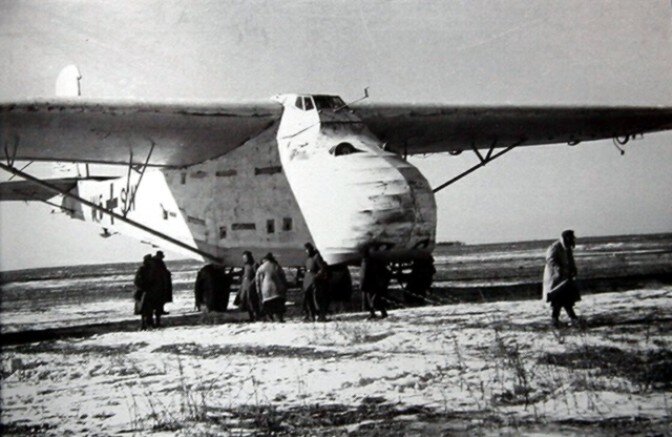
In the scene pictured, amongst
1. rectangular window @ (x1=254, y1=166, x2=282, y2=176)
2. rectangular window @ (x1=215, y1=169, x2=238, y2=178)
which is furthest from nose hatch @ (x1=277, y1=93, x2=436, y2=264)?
rectangular window @ (x1=215, y1=169, x2=238, y2=178)

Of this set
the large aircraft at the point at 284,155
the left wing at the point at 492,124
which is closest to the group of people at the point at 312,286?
the large aircraft at the point at 284,155

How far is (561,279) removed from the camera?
9.22 metres

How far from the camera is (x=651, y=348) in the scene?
24.2 ft

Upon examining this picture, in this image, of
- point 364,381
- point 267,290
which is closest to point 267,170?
point 267,290

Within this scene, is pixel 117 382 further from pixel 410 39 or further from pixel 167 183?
pixel 167 183

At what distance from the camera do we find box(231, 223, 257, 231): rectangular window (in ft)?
42.4

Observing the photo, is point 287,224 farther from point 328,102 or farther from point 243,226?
point 328,102

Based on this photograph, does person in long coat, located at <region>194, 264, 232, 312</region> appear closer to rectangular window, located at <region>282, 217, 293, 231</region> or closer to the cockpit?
rectangular window, located at <region>282, 217, 293, 231</region>

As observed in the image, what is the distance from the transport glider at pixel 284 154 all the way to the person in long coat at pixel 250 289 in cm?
60

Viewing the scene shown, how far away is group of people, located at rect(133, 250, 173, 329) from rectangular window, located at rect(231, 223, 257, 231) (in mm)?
1502

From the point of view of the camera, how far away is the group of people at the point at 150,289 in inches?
451

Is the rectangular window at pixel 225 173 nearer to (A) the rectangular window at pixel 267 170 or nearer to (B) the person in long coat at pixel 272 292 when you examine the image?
(A) the rectangular window at pixel 267 170

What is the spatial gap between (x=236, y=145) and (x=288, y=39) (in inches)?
164

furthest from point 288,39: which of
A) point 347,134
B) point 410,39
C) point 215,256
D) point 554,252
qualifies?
point 215,256
